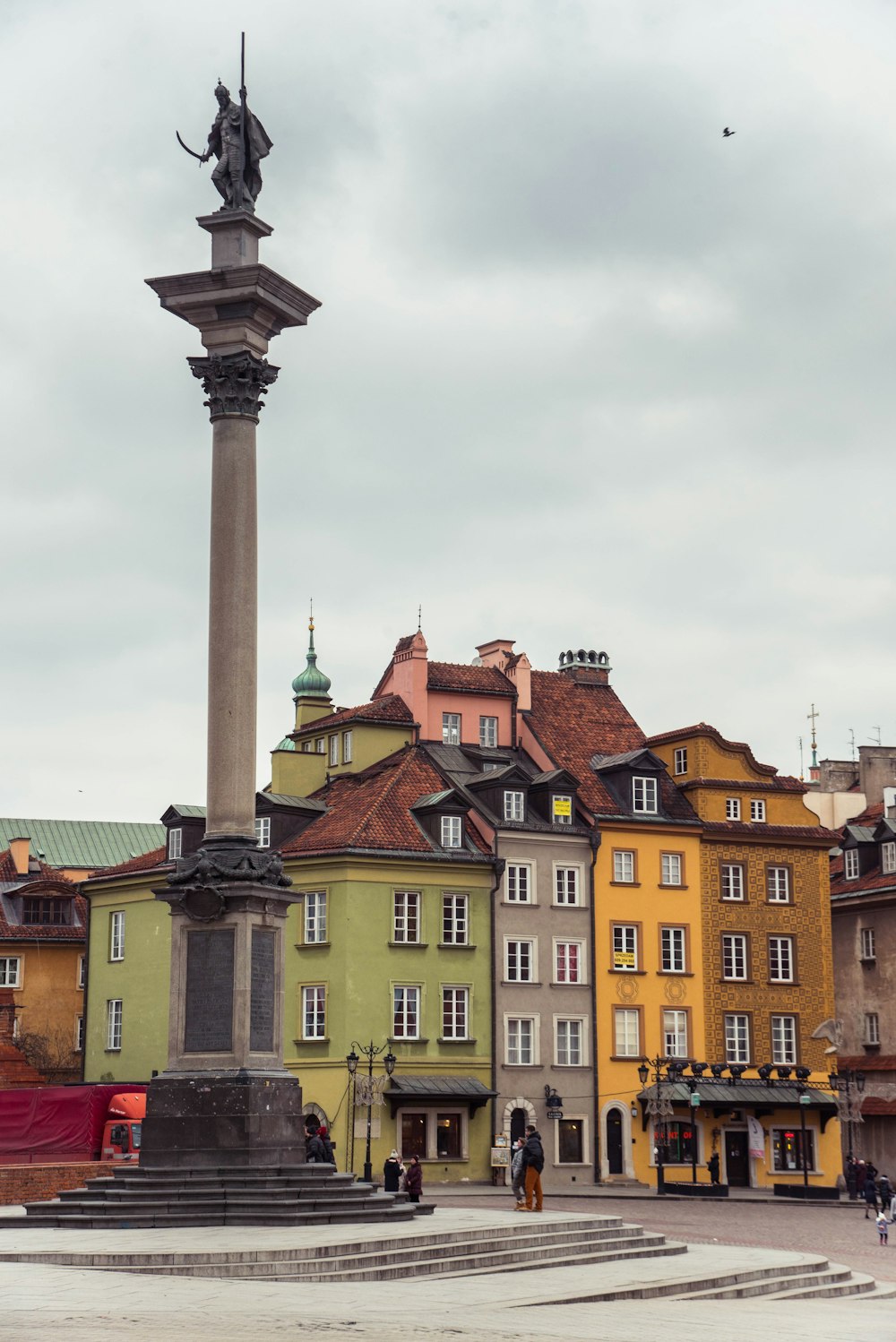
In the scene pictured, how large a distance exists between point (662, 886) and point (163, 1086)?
138 feet

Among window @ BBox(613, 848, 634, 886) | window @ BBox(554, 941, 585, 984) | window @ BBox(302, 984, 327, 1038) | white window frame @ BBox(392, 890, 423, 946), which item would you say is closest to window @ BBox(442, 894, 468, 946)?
white window frame @ BBox(392, 890, 423, 946)

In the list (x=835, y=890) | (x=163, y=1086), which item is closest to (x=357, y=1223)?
(x=163, y=1086)

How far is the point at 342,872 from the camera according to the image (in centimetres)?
6575

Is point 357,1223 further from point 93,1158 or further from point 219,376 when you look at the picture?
Result: point 93,1158

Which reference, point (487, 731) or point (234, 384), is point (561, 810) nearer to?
point (487, 731)

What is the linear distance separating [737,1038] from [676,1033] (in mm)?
2667

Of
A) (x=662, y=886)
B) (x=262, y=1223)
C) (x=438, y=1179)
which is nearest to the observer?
(x=262, y=1223)

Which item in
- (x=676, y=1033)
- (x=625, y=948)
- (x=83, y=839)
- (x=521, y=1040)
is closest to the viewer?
(x=521, y=1040)

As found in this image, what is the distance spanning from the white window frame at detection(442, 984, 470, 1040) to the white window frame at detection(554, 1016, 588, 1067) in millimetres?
3573

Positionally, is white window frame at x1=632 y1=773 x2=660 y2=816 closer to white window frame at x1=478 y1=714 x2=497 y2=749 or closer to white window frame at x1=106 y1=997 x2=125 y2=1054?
white window frame at x1=478 y1=714 x2=497 y2=749

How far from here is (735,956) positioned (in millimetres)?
73312

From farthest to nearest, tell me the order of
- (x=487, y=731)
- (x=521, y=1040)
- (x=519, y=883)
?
1. (x=487, y=731)
2. (x=519, y=883)
3. (x=521, y=1040)

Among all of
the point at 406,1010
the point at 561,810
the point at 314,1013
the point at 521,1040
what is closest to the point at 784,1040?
the point at 521,1040

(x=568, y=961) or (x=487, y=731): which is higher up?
(x=487, y=731)
